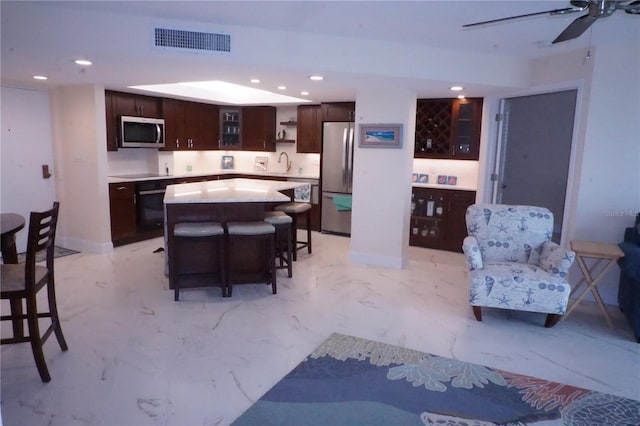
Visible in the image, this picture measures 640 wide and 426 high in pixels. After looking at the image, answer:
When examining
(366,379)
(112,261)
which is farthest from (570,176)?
(112,261)

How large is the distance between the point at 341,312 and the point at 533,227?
1905 mm

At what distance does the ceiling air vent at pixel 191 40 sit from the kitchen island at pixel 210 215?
1.28 meters

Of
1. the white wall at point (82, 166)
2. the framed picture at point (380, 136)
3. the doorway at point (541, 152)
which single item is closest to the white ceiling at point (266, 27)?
the framed picture at point (380, 136)

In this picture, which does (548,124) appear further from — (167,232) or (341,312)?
(167,232)

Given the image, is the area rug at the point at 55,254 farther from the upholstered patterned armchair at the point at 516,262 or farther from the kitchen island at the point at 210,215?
the upholstered patterned armchair at the point at 516,262

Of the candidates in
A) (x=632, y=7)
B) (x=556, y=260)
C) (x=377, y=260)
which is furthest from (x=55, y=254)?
(x=632, y=7)

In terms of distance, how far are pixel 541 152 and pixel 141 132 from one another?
622 cm

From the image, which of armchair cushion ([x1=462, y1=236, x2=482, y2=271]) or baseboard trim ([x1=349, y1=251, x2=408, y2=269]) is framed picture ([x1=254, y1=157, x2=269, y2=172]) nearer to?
baseboard trim ([x1=349, y1=251, x2=408, y2=269])

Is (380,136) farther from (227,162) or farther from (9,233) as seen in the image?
(227,162)

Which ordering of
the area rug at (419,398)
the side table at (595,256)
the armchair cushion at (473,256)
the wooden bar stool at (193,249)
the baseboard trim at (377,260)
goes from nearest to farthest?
1. the area rug at (419,398)
2. the side table at (595,256)
3. the armchair cushion at (473,256)
4. the wooden bar stool at (193,249)
5. the baseboard trim at (377,260)

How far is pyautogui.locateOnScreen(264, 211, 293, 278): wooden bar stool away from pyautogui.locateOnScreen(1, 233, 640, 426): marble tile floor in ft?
0.59

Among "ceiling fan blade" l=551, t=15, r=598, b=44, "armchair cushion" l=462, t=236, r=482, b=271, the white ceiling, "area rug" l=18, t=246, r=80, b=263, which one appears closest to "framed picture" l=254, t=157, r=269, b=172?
"area rug" l=18, t=246, r=80, b=263

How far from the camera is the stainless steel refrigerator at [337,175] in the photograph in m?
6.38

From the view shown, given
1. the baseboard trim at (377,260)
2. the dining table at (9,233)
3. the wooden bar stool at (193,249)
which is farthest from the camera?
the baseboard trim at (377,260)
